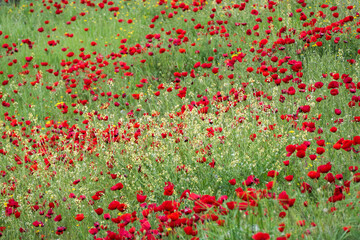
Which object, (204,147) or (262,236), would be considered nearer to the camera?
(262,236)

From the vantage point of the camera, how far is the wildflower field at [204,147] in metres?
2.14

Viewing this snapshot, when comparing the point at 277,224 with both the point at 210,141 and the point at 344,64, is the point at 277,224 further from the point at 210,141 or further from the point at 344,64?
the point at 344,64

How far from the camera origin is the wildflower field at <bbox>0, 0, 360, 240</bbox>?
2.14 metres

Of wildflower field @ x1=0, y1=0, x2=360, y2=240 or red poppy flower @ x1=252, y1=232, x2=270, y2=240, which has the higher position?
red poppy flower @ x1=252, y1=232, x2=270, y2=240

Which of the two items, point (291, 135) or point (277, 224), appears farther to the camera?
point (291, 135)

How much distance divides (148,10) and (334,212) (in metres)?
6.76

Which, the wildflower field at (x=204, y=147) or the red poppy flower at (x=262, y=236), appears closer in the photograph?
the red poppy flower at (x=262, y=236)

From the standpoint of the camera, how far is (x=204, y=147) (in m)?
3.24

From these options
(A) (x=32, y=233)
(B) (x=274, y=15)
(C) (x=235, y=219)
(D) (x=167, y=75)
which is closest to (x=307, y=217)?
(C) (x=235, y=219)

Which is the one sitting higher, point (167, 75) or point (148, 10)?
point (148, 10)

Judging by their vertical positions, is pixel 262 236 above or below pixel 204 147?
above

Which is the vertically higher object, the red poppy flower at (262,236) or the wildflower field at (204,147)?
the red poppy flower at (262,236)

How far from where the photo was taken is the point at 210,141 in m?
3.39

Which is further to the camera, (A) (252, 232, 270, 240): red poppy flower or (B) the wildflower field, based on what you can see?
(B) the wildflower field
